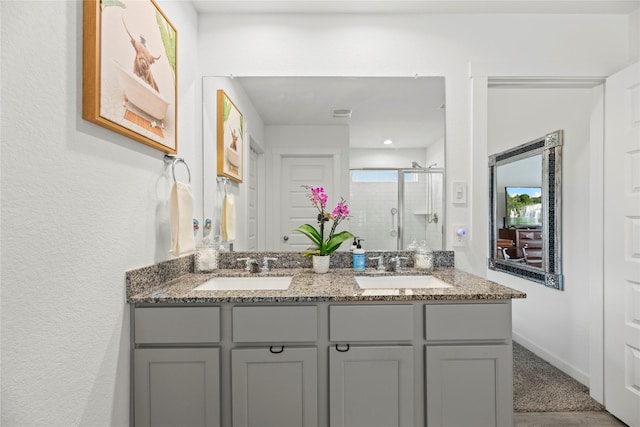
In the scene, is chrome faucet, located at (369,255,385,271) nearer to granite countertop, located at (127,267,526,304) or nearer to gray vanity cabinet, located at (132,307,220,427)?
granite countertop, located at (127,267,526,304)

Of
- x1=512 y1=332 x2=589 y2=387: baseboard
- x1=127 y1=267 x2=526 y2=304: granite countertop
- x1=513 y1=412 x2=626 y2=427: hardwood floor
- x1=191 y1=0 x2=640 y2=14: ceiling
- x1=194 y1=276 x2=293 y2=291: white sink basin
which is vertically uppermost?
x1=191 y1=0 x2=640 y2=14: ceiling

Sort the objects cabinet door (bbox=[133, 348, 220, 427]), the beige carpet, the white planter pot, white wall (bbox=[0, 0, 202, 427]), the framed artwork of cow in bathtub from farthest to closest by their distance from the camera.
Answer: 1. the beige carpet
2. the white planter pot
3. cabinet door (bbox=[133, 348, 220, 427])
4. the framed artwork of cow in bathtub
5. white wall (bbox=[0, 0, 202, 427])

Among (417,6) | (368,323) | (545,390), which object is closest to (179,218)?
(368,323)

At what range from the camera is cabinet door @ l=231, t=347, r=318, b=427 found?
4.61 ft

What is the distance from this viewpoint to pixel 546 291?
2953mm

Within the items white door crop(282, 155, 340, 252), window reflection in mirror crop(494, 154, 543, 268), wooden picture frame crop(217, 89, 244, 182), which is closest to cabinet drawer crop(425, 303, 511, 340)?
white door crop(282, 155, 340, 252)

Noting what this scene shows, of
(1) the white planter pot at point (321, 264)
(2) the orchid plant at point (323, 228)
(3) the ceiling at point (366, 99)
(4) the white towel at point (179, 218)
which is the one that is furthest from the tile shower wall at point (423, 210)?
(4) the white towel at point (179, 218)

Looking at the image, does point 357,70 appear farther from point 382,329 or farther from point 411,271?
point 382,329

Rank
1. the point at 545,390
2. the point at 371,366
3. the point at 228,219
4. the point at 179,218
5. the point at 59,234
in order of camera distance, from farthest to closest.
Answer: the point at 545,390 < the point at 228,219 < the point at 179,218 < the point at 371,366 < the point at 59,234

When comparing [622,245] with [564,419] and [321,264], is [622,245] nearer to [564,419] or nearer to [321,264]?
[564,419]

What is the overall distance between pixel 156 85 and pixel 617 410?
3.18 m

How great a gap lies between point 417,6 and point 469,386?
211 cm

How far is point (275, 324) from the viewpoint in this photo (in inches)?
56.4

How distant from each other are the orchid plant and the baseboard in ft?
7.01
